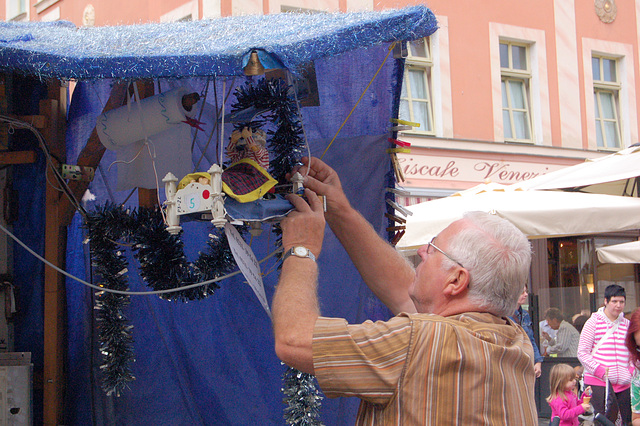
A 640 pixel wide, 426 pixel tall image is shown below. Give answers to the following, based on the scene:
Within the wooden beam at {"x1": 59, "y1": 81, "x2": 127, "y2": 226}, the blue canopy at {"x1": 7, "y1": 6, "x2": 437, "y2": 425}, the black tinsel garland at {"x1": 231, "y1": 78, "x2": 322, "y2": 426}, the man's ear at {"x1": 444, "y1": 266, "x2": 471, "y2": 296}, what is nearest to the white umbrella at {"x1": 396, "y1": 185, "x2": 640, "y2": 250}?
the blue canopy at {"x1": 7, "y1": 6, "x2": 437, "y2": 425}

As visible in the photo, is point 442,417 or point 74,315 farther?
point 74,315

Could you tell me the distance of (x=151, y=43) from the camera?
7.52 ft

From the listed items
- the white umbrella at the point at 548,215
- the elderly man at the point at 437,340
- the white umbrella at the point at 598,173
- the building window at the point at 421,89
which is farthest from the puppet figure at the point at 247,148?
the building window at the point at 421,89

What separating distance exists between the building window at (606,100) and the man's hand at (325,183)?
1211 centimetres

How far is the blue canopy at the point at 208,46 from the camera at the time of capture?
2.05 metres

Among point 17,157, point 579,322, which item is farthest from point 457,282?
point 579,322

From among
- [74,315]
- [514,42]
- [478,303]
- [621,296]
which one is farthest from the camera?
[514,42]

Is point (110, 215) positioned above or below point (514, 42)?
below

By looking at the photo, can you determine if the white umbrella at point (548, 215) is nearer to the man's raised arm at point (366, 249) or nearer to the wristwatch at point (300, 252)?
the man's raised arm at point (366, 249)

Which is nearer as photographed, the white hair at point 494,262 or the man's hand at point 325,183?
the white hair at point 494,262

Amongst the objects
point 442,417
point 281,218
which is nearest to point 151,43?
point 281,218

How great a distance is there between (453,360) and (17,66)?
162 centimetres

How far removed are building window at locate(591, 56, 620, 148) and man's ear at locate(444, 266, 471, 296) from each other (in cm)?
1264

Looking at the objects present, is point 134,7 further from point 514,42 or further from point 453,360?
point 453,360
